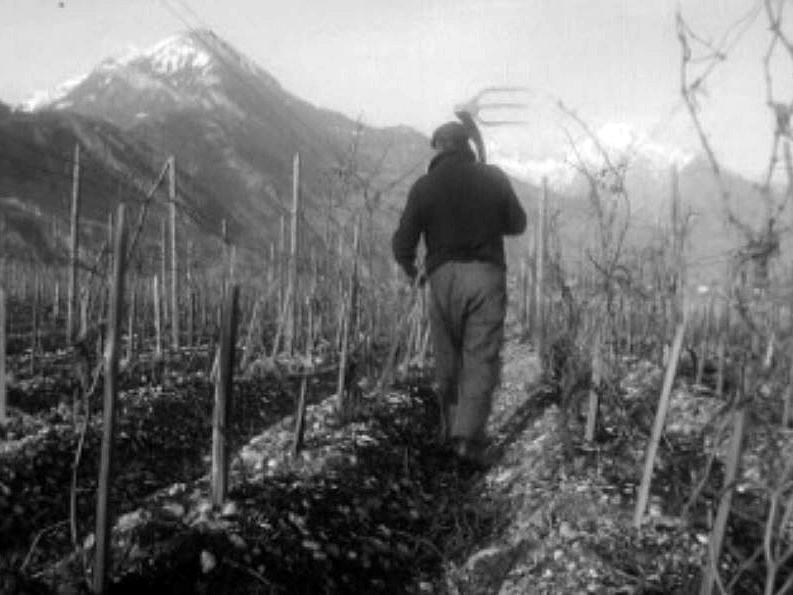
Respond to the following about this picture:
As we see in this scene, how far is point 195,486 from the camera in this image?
12.6 ft

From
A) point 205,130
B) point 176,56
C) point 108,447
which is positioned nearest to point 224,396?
point 108,447

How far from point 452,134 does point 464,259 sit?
679mm

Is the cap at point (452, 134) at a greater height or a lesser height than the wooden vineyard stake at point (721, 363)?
greater

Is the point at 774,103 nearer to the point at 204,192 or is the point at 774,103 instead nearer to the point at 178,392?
the point at 178,392

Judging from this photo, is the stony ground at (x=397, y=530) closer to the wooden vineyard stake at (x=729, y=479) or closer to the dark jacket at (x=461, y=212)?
the wooden vineyard stake at (x=729, y=479)

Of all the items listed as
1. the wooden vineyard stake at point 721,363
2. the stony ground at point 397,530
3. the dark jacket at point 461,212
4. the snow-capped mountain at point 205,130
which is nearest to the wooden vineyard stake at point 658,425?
the stony ground at point 397,530

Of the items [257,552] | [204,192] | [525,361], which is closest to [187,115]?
[204,192]

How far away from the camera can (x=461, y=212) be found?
15.4 feet

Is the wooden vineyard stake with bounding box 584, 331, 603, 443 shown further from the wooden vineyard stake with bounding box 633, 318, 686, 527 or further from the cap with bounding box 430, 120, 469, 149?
the cap with bounding box 430, 120, 469, 149

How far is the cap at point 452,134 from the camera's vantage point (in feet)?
15.8

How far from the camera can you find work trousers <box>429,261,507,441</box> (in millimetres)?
4688

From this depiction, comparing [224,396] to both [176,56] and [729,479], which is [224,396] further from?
[176,56]

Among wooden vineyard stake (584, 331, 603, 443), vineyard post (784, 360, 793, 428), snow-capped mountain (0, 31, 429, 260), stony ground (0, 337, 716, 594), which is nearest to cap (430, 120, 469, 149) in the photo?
wooden vineyard stake (584, 331, 603, 443)

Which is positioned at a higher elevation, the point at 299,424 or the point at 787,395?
the point at 787,395
